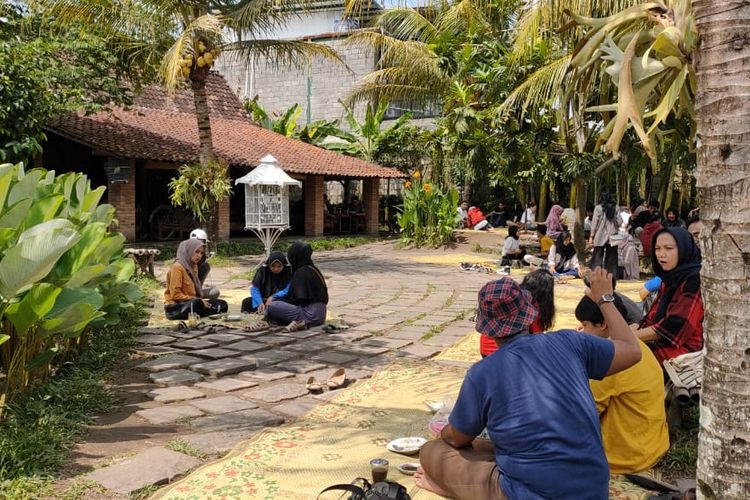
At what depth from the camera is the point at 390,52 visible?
61.9 ft

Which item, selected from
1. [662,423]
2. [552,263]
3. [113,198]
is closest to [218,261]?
[113,198]

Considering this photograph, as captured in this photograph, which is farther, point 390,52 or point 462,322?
point 390,52

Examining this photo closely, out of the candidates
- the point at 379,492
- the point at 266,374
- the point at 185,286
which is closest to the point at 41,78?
the point at 185,286

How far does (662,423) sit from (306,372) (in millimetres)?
2770

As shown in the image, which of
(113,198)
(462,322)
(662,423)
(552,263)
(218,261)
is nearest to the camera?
(662,423)

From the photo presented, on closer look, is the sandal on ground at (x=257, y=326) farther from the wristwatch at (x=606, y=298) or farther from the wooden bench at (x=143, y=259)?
the wristwatch at (x=606, y=298)

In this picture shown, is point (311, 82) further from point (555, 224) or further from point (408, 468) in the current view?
point (408, 468)

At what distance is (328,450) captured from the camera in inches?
143

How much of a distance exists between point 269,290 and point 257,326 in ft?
2.41

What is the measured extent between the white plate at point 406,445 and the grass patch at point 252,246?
411 inches

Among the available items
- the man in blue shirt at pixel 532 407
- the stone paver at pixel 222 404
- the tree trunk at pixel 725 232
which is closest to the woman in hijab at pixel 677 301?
the man in blue shirt at pixel 532 407

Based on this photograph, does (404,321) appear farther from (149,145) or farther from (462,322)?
(149,145)

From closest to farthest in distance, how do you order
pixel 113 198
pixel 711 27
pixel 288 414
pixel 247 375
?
pixel 711 27, pixel 288 414, pixel 247 375, pixel 113 198

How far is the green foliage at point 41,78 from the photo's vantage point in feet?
32.6
